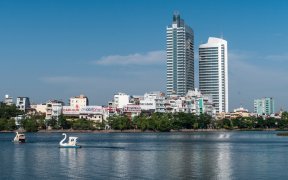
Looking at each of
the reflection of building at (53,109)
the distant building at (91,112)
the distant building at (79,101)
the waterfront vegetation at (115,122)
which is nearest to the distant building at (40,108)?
the distant building at (79,101)

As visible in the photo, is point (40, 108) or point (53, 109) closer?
point (53, 109)

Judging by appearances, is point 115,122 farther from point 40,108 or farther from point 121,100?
point 40,108

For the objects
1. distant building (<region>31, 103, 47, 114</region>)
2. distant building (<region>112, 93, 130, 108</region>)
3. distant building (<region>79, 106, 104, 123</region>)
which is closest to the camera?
distant building (<region>79, 106, 104, 123</region>)

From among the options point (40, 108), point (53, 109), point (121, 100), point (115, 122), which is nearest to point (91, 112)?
point (53, 109)

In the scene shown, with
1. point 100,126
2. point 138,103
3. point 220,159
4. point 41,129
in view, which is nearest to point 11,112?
point 41,129

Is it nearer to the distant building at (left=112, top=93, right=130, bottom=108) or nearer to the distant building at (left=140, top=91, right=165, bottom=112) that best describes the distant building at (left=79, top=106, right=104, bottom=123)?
the distant building at (left=140, top=91, right=165, bottom=112)

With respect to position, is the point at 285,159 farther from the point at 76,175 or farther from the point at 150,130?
the point at 150,130

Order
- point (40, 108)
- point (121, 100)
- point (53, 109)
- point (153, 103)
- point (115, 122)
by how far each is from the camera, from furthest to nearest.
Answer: point (121, 100), point (40, 108), point (153, 103), point (53, 109), point (115, 122)

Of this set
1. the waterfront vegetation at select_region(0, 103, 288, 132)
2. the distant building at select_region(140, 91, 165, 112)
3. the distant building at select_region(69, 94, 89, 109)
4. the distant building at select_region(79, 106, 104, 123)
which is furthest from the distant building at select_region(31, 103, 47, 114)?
the distant building at select_region(140, 91, 165, 112)

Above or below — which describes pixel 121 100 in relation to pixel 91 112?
above

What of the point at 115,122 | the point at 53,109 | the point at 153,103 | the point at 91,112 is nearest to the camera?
the point at 115,122

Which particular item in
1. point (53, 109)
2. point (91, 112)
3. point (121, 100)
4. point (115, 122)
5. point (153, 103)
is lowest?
point (115, 122)

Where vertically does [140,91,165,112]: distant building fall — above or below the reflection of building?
above

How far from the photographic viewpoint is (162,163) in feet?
128
